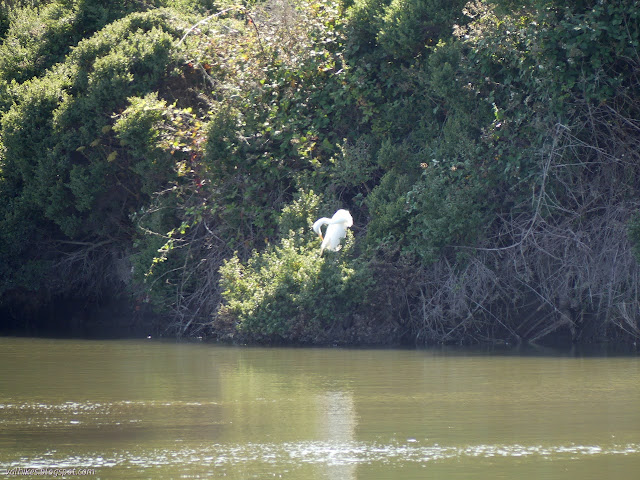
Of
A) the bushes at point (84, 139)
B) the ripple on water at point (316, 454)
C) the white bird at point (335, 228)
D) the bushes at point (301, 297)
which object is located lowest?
the ripple on water at point (316, 454)

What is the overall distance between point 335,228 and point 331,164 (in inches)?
88.6

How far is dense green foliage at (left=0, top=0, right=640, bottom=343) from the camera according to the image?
14289 millimetres

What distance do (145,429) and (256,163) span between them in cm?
903

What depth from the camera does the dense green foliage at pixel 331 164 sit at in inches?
563

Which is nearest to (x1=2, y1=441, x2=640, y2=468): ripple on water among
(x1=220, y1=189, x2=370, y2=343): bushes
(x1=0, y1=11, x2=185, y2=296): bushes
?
(x1=220, y1=189, x2=370, y2=343): bushes

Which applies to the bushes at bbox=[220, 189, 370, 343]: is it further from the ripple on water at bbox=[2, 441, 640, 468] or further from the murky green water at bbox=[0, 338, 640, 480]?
the ripple on water at bbox=[2, 441, 640, 468]

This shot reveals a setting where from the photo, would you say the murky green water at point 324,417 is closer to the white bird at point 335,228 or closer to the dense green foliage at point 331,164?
the dense green foliage at point 331,164

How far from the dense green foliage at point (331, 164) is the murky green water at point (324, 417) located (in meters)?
2.19

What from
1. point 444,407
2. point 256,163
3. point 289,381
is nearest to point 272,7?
point 256,163

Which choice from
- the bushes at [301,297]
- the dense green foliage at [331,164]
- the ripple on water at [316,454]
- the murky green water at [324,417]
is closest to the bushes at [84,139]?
the dense green foliage at [331,164]

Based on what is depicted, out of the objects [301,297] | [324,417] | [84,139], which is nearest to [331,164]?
[301,297]

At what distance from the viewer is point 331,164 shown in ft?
54.8

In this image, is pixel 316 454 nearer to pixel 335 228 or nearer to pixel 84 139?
pixel 335 228

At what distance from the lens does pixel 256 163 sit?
16.6m
